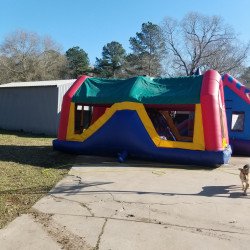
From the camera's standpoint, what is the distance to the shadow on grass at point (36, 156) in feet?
36.8

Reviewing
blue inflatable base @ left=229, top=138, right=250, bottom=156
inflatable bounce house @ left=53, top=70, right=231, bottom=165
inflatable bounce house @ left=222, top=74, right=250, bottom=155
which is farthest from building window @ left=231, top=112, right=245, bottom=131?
inflatable bounce house @ left=53, top=70, right=231, bottom=165

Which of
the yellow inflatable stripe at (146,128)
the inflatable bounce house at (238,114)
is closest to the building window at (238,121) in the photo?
the inflatable bounce house at (238,114)

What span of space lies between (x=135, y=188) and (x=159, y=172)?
2107 mm

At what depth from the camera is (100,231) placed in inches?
221

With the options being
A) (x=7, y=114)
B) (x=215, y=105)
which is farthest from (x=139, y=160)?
(x=7, y=114)

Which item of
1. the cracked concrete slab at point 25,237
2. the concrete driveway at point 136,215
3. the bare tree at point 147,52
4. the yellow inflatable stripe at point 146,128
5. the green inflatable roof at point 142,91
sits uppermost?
the bare tree at point 147,52

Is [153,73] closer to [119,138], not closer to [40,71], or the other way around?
[40,71]

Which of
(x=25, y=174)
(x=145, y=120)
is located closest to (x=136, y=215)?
(x=25, y=174)

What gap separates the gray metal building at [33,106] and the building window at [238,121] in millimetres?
9857

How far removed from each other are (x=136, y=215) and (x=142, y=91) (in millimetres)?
6675

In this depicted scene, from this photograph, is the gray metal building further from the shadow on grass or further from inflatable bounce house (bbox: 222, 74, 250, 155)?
inflatable bounce house (bbox: 222, 74, 250, 155)

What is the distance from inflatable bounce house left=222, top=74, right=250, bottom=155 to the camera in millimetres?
15384

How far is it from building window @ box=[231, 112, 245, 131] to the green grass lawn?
7.16 metres

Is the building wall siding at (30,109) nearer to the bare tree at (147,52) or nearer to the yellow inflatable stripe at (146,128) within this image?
the yellow inflatable stripe at (146,128)
